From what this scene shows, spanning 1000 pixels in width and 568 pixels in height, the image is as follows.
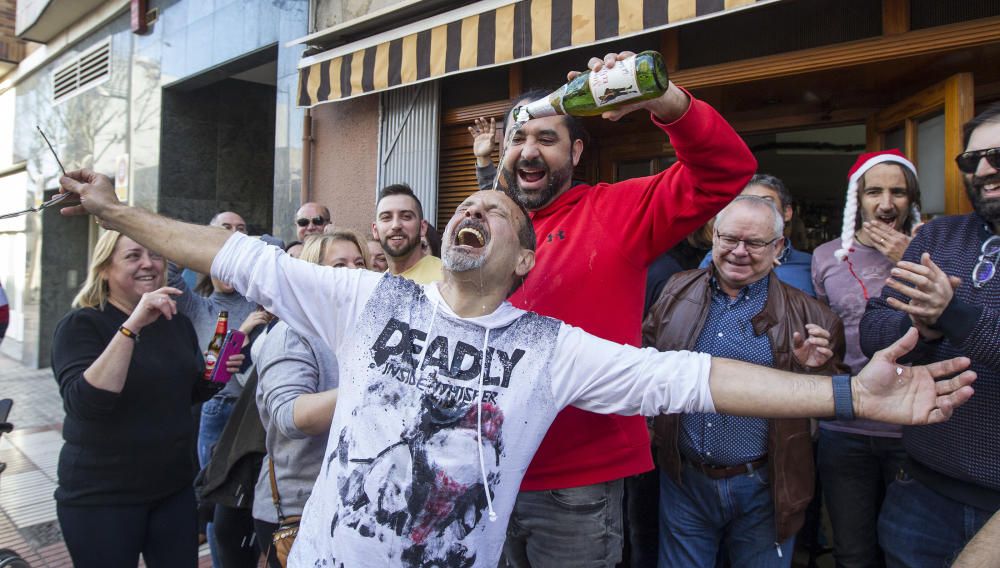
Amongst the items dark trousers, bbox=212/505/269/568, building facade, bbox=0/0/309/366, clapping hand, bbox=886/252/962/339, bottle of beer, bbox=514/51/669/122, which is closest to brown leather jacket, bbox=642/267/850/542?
clapping hand, bbox=886/252/962/339

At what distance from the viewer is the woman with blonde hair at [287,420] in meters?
2.21

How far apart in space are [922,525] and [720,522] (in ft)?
2.40

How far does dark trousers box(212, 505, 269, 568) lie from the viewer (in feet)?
9.98

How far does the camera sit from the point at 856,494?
293 cm

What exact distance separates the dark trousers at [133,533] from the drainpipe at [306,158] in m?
4.63

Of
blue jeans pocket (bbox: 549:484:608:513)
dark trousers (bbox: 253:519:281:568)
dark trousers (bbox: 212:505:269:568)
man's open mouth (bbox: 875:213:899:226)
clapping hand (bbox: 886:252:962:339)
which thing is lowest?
dark trousers (bbox: 212:505:269:568)

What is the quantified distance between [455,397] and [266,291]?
1.92 feet

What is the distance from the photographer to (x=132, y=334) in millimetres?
2650

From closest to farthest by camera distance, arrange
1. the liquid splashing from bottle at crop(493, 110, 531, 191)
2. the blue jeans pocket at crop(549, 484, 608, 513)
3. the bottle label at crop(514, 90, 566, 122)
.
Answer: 1. the blue jeans pocket at crop(549, 484, 608, 513)
2. the bottle label at crop(514, 90, 566, 122)
3. the liquid splashing from bottle at crop(493, 110, 531, 191)

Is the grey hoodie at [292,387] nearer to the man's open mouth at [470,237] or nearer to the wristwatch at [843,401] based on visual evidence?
the man's open mouth at [470,237]

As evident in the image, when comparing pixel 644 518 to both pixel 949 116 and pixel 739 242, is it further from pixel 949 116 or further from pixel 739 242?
pixel 949 116

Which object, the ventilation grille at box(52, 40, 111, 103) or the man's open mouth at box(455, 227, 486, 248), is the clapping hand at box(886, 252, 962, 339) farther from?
the ventilation grille at box(52, 40, 111, 103)

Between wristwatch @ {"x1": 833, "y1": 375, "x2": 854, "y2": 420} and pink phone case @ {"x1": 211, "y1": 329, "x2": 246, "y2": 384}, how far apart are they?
9.25ft

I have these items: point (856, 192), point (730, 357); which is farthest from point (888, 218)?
point (730, 357)
